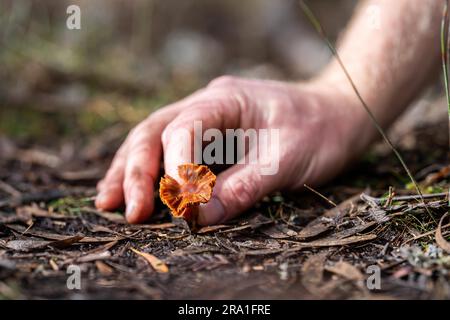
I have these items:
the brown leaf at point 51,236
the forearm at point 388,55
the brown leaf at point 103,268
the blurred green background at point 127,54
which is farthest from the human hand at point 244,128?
the blurred green background at point 127,54

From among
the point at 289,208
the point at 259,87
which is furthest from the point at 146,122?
the point at 289,208

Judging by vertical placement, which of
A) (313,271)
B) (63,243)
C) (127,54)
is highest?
(127,54)

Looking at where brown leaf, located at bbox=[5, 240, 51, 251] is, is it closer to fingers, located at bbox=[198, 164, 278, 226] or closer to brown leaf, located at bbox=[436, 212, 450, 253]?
fingers, located at bbox=[198, 164, 278, 226]

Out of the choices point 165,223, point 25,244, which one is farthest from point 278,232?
point 25,244

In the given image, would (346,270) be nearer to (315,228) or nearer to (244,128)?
(315,228)

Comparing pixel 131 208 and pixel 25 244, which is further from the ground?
pixel 131 208
